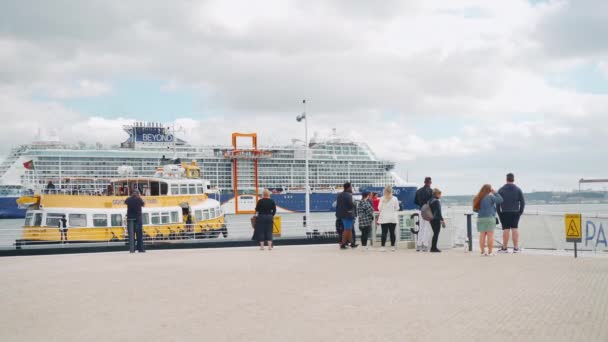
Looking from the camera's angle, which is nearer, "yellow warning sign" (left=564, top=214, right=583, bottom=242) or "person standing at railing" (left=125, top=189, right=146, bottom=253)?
"yellow warning sign" (left=564, top=214, right=583, bottom=242)

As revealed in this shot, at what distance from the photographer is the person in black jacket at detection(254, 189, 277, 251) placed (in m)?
12.5

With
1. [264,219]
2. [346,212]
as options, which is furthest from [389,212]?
[264,219]

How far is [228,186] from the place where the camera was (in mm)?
75062

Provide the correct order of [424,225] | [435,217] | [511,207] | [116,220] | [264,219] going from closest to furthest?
1. [511,207]
2. [435,217]
3. [424,225]
4. [264,219]
5. [116,220]

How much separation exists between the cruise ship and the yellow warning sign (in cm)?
5687

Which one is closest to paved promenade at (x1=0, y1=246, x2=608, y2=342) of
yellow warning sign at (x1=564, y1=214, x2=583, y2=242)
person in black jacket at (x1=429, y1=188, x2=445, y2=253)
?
yellow warning sign at (x1=564, y1=214, x2=583, y2=242)

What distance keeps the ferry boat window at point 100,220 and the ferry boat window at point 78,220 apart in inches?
12.7

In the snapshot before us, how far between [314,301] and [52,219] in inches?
647

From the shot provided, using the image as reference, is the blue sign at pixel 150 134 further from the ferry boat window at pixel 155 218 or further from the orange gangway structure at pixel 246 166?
the ferry boat window at pixel 155 218

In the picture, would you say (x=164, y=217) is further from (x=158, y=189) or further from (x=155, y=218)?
(x=158, y=189)

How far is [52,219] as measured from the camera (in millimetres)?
19750

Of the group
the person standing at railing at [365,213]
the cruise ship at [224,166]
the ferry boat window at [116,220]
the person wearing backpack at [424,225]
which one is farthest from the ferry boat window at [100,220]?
the cruise ship at [224,166]

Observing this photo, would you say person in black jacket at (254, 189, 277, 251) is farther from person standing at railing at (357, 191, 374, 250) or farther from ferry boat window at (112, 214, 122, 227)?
ferry boat window at (112, 214, 122, 227)

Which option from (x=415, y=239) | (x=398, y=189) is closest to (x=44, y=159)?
(x=398, y=189)
